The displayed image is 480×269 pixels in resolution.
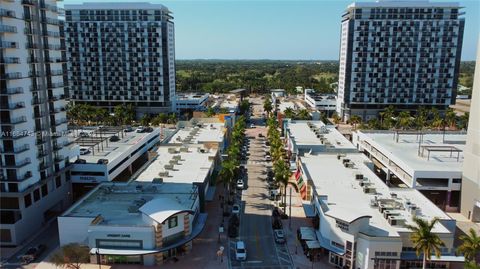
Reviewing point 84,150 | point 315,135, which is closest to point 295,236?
point 315,135

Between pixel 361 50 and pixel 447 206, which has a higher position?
pixel 361 50

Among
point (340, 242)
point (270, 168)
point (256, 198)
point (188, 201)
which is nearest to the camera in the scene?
point (340, 242)

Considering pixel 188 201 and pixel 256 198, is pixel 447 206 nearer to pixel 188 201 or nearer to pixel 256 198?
pixel 256 198

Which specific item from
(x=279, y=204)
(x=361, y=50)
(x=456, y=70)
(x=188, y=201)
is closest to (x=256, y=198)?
(x=279, y=204)

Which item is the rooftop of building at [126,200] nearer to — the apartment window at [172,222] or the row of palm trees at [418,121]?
the apartment window at [172,222]

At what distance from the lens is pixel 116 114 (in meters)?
133

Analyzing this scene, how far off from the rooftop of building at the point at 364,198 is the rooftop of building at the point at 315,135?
43.0ft

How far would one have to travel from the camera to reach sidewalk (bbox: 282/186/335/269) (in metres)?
50.1

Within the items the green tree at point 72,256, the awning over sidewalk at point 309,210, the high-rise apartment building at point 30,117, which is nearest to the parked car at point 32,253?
the green tree at point 72,256

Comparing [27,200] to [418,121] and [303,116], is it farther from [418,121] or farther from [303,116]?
[418,121]

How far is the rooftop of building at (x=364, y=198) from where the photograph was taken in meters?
48.3

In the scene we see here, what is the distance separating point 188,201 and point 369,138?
183 feet

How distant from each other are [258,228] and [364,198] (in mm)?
16707

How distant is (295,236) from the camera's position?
57.9m
